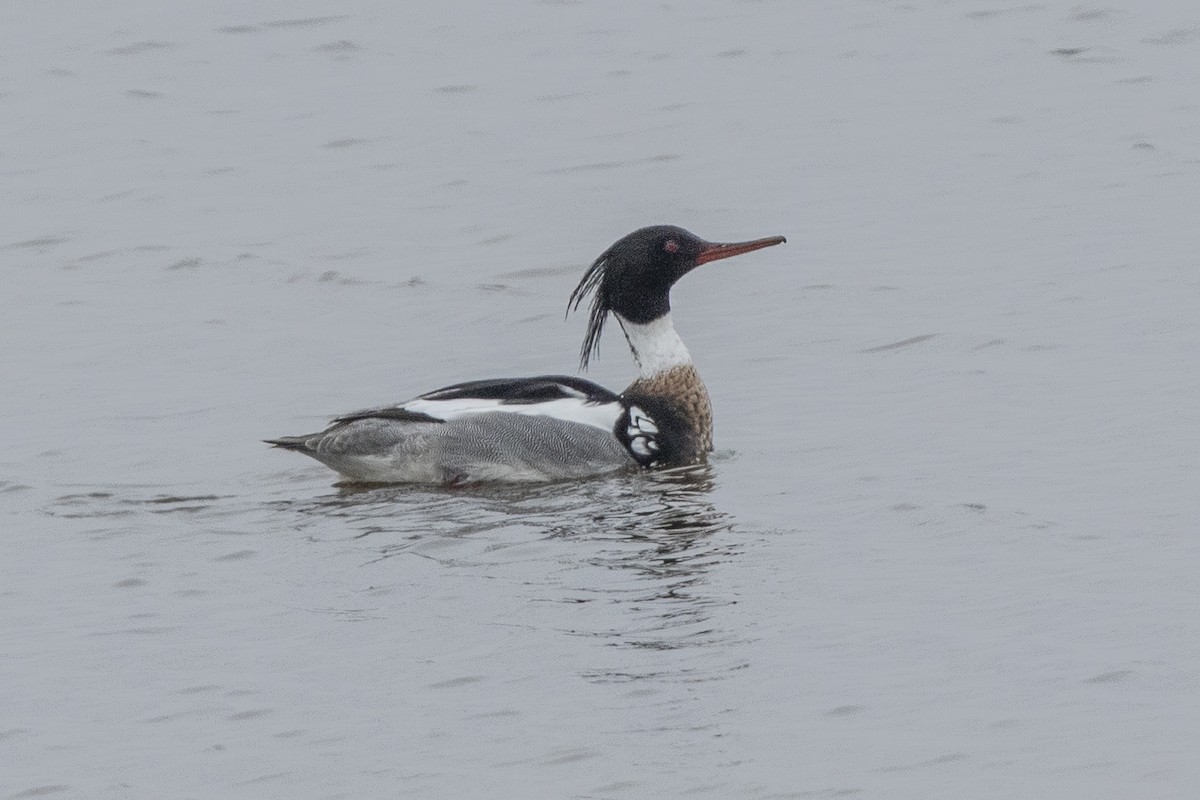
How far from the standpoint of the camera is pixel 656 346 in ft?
39.2

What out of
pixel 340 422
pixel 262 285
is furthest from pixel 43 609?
pixel 262 285

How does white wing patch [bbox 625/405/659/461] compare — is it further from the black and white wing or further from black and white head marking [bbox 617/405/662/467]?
the black and white wing

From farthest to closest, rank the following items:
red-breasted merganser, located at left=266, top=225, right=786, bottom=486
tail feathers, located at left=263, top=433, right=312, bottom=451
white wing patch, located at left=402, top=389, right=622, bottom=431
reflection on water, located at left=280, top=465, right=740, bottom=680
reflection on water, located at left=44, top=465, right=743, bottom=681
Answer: white wing patch, located at left=402, top=389, right=622, bottom=431 → red-breasted merganser, located at left=266, top=225, right=786, bottom=486 → tail feathers, located at left=263, top=433, right=312, bottom=451 → reflection on water, located at left=280, top=465, right=740, bottom=680 → reflection on water, located at left=44, top=465, right=743, bottom=681

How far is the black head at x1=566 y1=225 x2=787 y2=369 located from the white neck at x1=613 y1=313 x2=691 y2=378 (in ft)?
0.15

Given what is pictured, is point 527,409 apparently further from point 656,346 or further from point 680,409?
point 656,346

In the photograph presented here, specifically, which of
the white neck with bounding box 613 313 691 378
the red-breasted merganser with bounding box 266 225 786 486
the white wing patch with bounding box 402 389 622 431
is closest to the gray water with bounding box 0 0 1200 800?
the red-breasted merganser with bounding box 266 225 786 486

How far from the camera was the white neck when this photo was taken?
39.0 feet

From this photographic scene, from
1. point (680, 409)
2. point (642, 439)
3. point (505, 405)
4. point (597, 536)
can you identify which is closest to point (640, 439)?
point (642, 439)

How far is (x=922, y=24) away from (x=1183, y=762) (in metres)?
16.2

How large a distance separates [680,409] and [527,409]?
0.88 m

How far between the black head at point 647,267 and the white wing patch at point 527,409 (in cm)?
83

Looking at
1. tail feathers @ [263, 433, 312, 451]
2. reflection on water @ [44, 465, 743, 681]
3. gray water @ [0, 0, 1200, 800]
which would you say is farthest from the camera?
tail feathers @ [263, 433, 312, 451]

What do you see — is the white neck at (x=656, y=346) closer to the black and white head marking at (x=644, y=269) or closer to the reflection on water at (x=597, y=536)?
the black and white head marking at (x=644, y=269)

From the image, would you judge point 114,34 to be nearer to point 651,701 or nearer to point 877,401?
point 877,401
